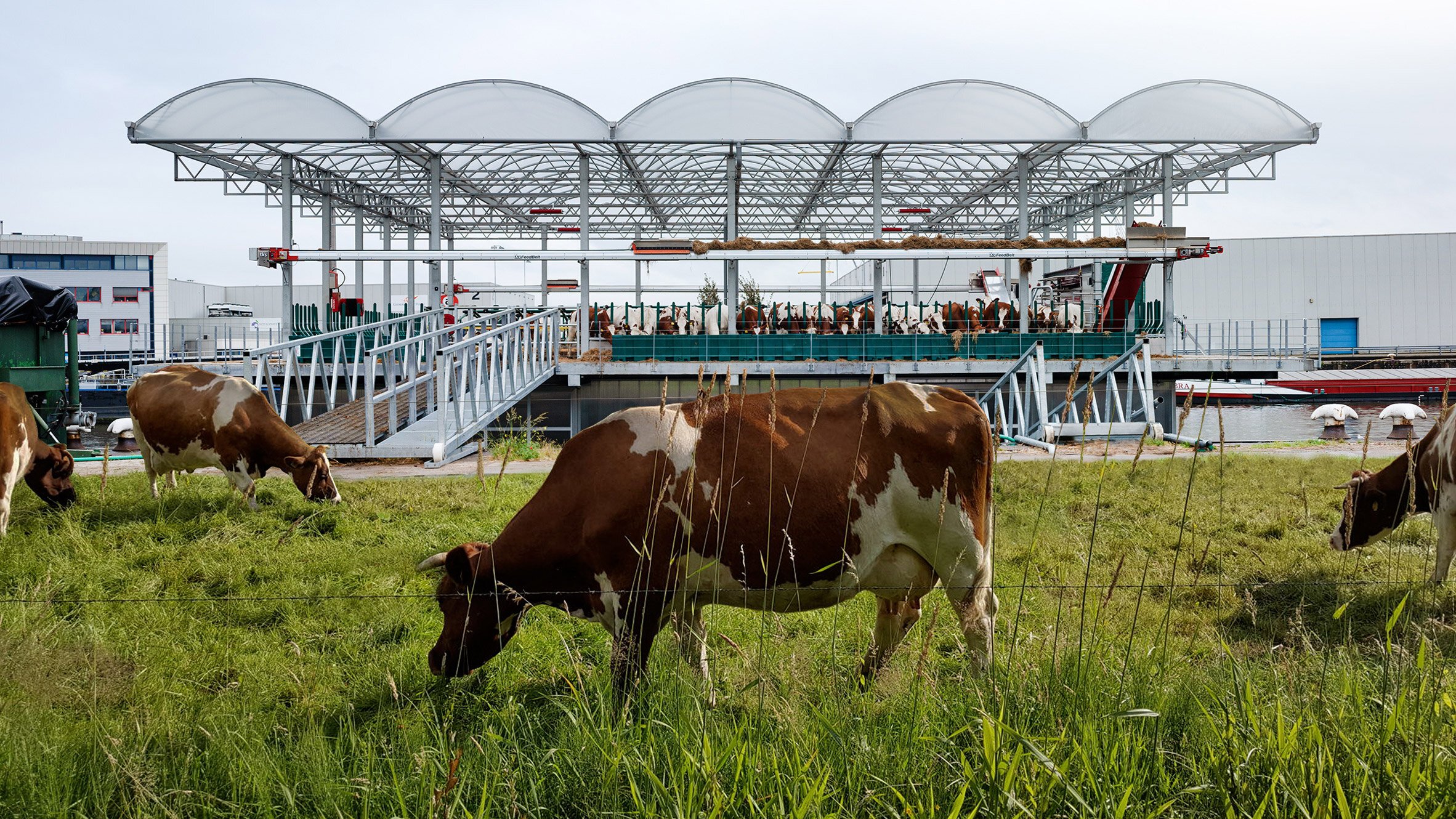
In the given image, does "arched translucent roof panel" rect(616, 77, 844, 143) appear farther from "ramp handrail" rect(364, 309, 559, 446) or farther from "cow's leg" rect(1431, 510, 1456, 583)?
"cow's leg" rect(1431, 510, 1456, 583)

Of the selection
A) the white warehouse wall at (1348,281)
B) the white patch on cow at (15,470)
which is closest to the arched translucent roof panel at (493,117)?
the white patch on cow at (15,470)

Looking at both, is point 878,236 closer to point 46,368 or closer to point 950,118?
point 950,118

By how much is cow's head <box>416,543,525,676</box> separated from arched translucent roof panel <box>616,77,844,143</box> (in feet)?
60.3

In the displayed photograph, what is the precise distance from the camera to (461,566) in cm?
385

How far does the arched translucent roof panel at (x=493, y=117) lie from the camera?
20891 mm

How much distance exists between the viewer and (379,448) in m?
11.9

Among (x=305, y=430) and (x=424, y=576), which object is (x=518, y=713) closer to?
(x=424, y=576)

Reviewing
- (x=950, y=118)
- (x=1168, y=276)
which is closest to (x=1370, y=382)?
(x=1168, y=276)

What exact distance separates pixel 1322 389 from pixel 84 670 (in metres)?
39.4

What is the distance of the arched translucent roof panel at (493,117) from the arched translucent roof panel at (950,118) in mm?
6114

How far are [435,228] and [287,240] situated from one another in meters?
3.58

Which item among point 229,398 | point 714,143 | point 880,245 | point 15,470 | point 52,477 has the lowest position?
point 52,477

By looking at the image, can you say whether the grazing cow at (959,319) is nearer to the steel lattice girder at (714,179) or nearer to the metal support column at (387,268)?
the steel lattice girder at (714,179)

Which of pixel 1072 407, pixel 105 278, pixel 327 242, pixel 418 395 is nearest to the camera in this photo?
pixel 1072 407
